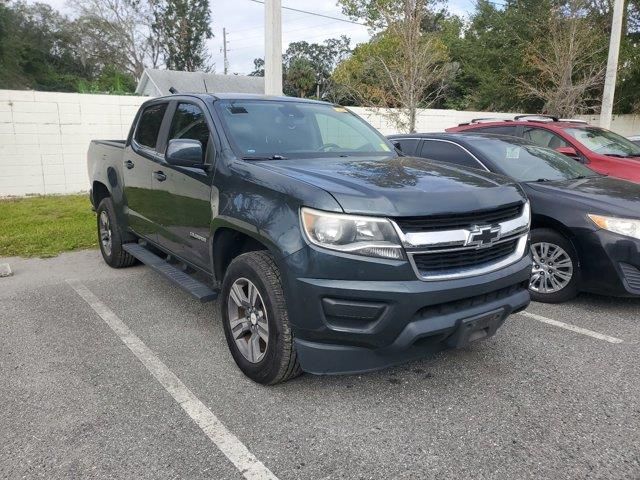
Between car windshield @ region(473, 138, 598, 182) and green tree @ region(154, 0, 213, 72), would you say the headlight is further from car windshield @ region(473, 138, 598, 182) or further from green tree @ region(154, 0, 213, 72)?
green tree @ region(154, 0, 213, 72)

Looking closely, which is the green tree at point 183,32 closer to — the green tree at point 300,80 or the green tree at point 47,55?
the green tree at point 47,55

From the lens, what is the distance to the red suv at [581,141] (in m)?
7.62

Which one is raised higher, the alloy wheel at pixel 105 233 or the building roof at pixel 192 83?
the building roof at pixel 192 83

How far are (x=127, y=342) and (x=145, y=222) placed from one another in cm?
136

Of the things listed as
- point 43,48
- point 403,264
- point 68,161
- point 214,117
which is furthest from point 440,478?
point 43,48

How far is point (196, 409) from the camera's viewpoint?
313 centimetres

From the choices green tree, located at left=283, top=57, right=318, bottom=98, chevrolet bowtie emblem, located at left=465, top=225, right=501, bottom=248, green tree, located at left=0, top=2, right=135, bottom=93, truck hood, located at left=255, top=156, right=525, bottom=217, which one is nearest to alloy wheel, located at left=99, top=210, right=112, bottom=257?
truck hood, located at left=255, top=156, right=525, bottom=217

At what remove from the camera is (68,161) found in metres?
11.0

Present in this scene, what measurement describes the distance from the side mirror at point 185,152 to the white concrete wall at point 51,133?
8.21 metres

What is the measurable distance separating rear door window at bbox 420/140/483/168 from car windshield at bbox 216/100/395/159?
59.7 inches

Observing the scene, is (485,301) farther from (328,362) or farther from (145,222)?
(145,222)

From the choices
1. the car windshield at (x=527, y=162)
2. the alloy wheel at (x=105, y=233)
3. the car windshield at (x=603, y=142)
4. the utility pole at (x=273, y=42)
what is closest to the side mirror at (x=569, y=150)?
the car windshield at (x=603, y=142)

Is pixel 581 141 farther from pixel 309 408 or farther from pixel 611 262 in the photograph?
pixel 309 408

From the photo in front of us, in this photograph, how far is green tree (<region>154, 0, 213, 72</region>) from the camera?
52281 mm
